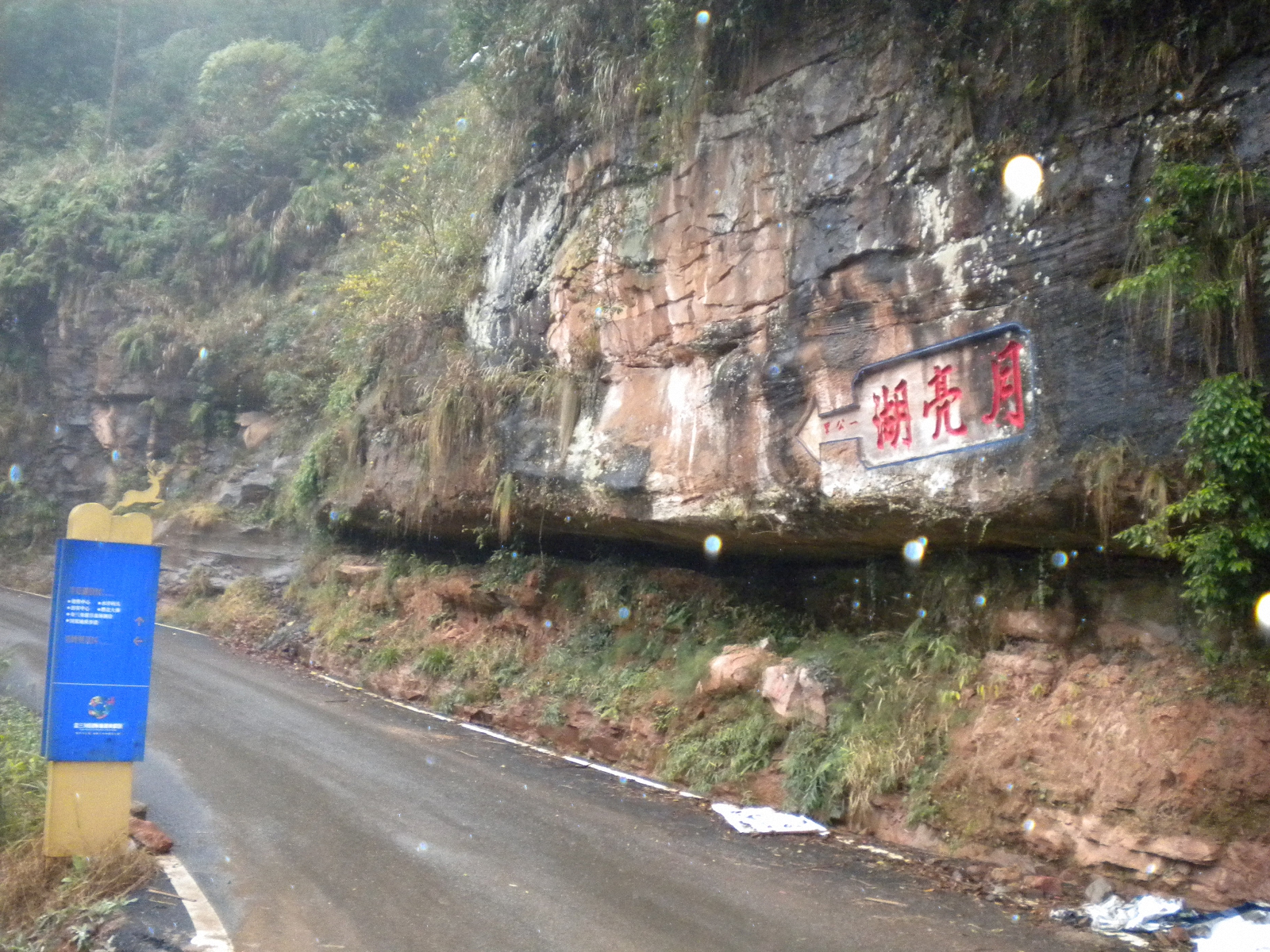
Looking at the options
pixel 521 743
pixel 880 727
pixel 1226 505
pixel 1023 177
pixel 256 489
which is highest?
pixel 1023 177

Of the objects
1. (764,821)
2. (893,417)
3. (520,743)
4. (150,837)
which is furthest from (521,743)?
(893,417)

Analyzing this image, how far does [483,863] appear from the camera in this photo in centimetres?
620

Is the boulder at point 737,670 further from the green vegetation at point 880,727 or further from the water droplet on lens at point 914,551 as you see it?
the water droplet on lens at point 914,551

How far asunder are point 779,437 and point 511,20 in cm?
825

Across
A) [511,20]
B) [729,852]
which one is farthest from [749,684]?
[511,20]

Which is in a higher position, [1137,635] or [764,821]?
[1137,635]

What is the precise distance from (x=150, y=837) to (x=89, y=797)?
586 mm

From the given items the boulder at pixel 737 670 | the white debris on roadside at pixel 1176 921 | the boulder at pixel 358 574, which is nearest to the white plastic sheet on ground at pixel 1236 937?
the white debris on roadside at pixel 1176 921

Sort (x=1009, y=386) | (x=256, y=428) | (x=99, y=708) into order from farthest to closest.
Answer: (x=256, y=428) < (x=1009, y=386) < (x=99, y=708)

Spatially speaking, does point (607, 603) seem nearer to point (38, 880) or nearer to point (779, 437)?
point (779, 437)

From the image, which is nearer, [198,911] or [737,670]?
[198,911]

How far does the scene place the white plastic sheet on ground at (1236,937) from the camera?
198 inches

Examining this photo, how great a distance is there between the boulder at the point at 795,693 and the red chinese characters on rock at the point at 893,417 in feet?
7.00

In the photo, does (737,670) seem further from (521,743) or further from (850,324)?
(850,324)
